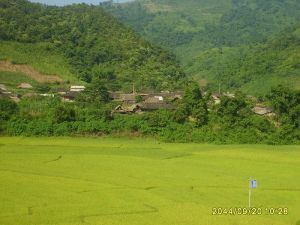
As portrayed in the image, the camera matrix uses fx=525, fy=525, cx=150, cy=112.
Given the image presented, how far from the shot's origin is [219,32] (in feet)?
545

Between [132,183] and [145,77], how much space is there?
57066mm

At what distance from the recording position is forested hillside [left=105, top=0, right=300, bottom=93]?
90.9 metres

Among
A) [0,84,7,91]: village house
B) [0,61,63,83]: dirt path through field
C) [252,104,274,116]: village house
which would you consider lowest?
[252,104,274,116]: village house

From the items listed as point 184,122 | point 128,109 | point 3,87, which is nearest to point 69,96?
point 128,109

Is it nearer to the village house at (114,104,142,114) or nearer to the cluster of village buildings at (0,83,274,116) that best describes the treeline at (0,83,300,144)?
the cluster of village buildings at (0,83,274,116)

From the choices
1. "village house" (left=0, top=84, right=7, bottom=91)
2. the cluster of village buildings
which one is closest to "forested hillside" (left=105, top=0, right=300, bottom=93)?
the cluster of village buildings

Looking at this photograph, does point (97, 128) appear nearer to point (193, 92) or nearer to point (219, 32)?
point (193, 92)

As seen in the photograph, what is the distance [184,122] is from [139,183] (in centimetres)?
2171

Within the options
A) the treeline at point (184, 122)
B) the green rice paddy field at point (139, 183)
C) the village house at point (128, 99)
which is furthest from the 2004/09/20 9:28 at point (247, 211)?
the village house at point (128, 99)

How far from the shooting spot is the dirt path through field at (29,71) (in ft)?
230

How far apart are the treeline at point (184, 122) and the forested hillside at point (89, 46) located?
97.1ft

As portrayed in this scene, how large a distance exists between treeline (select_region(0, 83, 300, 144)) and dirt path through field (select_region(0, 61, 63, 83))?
23.8 meters

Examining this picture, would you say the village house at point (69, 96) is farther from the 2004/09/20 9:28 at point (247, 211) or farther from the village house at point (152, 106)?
the 2004/09/20 9:28 at point (247, 211)

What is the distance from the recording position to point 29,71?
71062 millimetres
